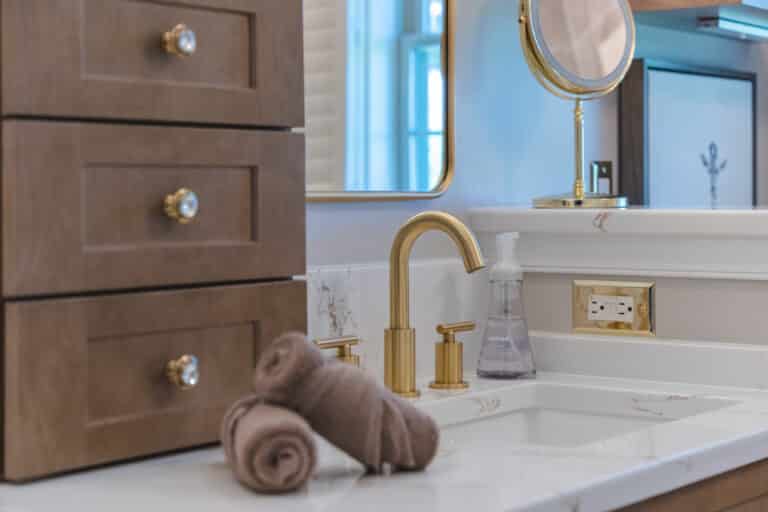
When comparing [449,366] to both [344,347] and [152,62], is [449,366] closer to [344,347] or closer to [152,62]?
[344,347]

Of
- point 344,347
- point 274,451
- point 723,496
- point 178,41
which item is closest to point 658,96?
point 344,347

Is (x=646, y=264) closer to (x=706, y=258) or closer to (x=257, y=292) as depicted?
(x=706, y=258)

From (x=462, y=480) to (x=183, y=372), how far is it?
288 mm

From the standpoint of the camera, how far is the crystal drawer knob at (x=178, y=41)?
1202 mm

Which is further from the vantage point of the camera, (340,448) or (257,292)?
(257,292)

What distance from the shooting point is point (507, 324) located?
1810 millimetres

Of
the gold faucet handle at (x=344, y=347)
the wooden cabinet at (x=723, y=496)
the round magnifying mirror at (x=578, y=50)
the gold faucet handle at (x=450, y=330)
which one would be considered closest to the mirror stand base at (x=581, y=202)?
the round magnifying mirror at (x=578, y=50)

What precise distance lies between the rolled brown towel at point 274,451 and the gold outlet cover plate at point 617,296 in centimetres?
85

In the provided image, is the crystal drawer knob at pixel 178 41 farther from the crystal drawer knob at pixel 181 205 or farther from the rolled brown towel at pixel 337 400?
the rolled brown towel at pixel 337 400

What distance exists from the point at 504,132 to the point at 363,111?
36 centimetres

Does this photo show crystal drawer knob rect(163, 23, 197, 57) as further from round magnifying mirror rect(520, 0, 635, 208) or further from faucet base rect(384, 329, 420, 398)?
round magnifying mirror rect(520, 0, 635, 208)

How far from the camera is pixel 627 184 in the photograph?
2.34m

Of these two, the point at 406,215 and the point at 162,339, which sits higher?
the point at 406,215

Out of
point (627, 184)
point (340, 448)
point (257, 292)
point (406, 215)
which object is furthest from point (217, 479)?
point (627, 184)
